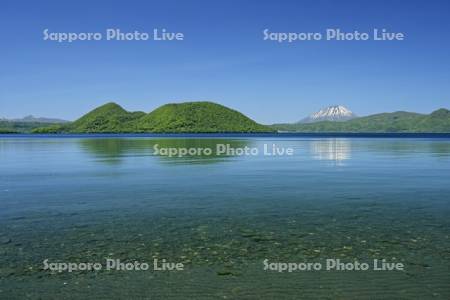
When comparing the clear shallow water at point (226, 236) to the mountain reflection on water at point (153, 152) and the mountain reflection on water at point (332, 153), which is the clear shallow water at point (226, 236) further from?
the mountain reflection on water at point (332, 153)

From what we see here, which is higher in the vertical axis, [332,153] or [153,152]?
[153,152]

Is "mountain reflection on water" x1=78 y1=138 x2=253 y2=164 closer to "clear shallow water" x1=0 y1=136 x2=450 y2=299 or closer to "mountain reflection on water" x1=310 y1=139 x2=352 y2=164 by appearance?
"mountain reflection on water" x1=310 y1=139 x2=352 y2=164

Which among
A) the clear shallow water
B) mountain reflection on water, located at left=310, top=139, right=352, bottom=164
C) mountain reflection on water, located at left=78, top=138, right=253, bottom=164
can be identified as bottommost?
mountain reflection on water, located at left=310, top=139, right=352, bottom=164

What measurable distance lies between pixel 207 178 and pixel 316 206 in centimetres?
1653

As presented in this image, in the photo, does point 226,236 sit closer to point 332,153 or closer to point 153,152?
point 332,153

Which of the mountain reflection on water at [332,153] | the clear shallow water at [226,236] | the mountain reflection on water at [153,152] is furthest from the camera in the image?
the mountain reflection on water at [332,153]

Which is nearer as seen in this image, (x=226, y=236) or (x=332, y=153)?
(x=226, y=236)

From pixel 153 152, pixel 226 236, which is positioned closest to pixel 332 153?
pixel 153 152

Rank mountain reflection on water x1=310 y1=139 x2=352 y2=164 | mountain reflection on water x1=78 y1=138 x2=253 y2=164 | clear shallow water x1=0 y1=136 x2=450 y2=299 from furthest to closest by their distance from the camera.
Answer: mountain reflection on water x1=310 y1=139 x2=352 y2=164, mountain reflection on water x1=78 y1=138 x2=253 y2=164, clear shallow water x1=0 y1=136 x2=450 y2=299

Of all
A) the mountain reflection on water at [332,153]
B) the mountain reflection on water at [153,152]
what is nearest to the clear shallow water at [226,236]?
the mountain reflection on water at [153,152]

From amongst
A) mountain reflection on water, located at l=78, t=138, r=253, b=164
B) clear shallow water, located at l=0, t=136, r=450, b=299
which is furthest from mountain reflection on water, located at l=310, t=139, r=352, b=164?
clear shallow water, located at l=0, t=136, r=450, b=299

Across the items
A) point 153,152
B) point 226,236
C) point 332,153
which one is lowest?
point 332,153

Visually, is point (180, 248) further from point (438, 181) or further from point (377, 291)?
point (438, 181)

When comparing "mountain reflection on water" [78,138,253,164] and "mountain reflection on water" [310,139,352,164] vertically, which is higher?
"mountain reflection on water" [78,138,253,164]
